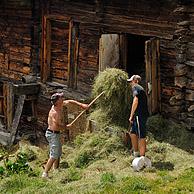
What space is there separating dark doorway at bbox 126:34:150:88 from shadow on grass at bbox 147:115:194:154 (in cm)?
219

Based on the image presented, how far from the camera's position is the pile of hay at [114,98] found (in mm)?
10781

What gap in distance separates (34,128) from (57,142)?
5.57 meters

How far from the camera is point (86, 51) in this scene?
13.3 m

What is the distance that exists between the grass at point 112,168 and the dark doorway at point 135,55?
7.77 feet

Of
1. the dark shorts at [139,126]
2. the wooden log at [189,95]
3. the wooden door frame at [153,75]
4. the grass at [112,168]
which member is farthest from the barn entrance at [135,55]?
the dark shorts at [139,126]

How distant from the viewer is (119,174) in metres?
9.33

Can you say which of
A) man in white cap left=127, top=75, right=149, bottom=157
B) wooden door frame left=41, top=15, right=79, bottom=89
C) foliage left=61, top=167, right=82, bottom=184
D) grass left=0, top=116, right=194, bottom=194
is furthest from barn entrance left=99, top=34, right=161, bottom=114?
foliage left=61, top=167, right=82, bottom=184

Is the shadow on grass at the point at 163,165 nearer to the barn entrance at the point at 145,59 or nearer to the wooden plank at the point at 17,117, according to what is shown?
the barn entrance at the point at 145,59

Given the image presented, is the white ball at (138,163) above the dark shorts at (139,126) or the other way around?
the other way around

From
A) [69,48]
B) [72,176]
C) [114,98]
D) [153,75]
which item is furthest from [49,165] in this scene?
[69,48]

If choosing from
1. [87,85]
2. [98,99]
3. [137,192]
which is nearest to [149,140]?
[98,99]

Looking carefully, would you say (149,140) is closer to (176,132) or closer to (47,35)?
(176,132)

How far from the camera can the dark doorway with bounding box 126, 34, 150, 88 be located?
13293 millimetres

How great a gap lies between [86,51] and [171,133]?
11.7 feet
